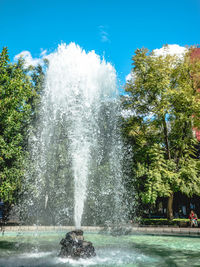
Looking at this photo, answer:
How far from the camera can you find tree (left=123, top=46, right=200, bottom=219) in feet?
58.3

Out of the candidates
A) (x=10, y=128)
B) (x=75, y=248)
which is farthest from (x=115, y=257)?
(x=10, y=128)

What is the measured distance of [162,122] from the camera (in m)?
19.7

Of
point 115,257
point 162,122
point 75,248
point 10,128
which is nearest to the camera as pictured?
point 75,248

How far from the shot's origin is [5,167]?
18.8m

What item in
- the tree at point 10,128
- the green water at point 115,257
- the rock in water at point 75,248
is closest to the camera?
the green water at point 115,257

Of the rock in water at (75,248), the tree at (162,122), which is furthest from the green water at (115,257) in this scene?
the tree at (162,122)

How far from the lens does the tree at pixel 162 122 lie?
700 inches

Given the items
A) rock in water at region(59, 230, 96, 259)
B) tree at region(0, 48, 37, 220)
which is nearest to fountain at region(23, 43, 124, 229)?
tree at region(0, 48, 37, 220)

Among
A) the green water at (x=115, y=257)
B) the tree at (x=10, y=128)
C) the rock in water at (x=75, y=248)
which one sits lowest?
the green water at (x=115, y=257)

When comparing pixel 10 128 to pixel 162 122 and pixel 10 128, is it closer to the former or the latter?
pixel 10 128

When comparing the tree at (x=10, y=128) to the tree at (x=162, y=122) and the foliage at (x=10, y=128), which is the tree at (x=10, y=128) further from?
the tree at (x=162, y=122)

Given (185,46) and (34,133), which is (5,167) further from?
(185,46)

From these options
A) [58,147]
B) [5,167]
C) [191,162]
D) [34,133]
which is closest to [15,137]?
[5,167]

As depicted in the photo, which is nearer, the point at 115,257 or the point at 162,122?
the point at 115,257
